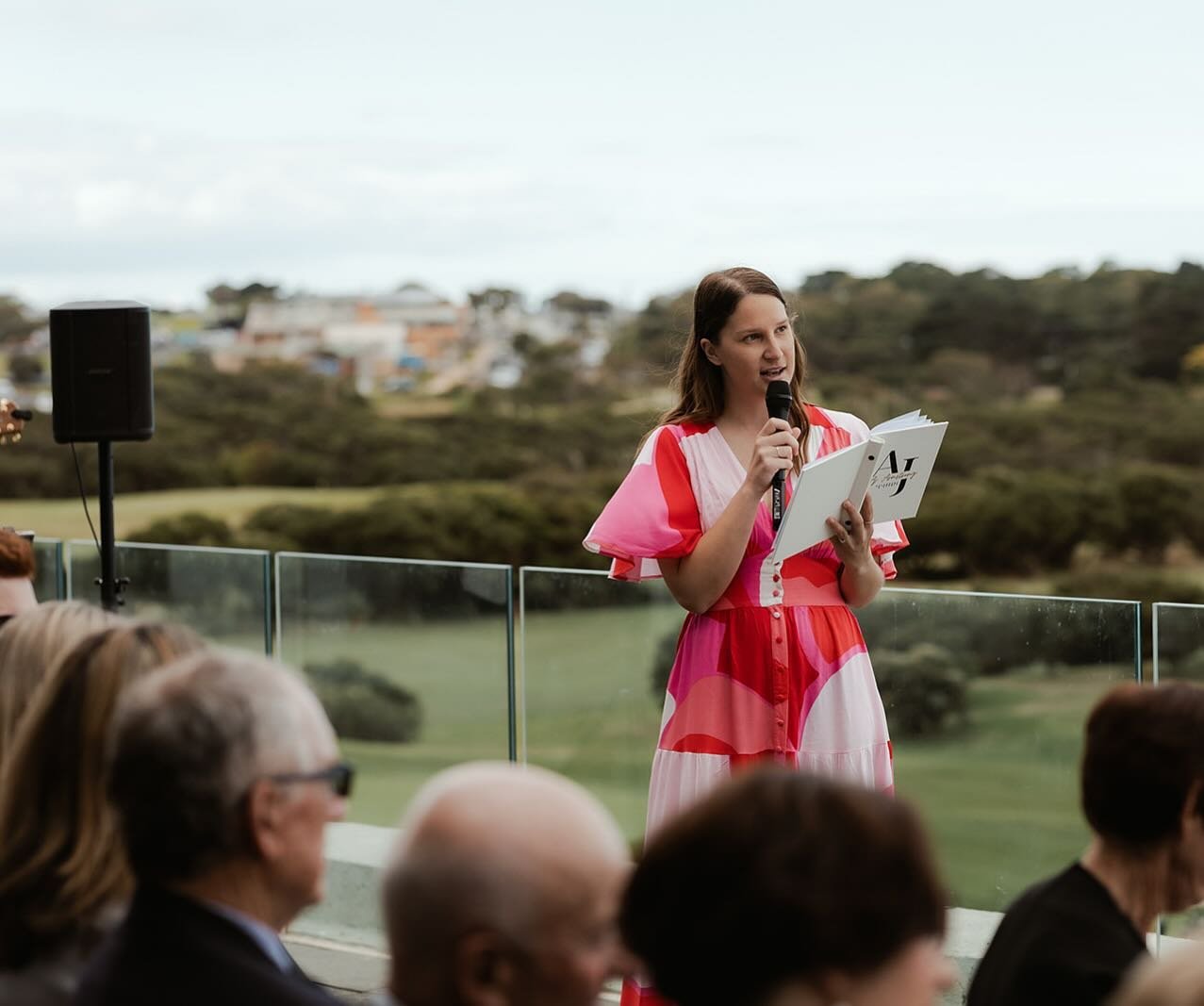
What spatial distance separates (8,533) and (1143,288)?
55.1 feet

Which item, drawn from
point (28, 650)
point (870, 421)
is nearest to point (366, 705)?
point (28, 650)

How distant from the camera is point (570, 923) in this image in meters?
1.36

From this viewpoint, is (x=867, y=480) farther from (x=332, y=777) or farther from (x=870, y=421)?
(x=870, y=421)

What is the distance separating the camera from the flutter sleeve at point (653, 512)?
2965mm

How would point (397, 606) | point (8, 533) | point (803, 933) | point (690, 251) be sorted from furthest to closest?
point (690, 251) → point (397, 606) → point (8, 533) → point (803, 933)

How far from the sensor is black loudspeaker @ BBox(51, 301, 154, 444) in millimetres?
5039

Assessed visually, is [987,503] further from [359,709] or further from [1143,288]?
[359,709]

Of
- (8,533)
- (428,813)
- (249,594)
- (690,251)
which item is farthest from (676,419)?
(690,251)

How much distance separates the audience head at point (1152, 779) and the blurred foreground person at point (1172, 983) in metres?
0.79

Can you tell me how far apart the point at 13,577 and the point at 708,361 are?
1.34 meters

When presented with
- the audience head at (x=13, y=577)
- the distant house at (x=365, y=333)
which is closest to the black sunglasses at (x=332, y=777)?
the audience head at (x=13, y=577)

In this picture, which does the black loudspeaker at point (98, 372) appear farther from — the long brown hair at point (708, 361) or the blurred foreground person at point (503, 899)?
the blurred foreground person at point (503, 899)

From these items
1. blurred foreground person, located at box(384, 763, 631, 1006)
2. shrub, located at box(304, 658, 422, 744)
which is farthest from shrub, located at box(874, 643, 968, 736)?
blurred foreground person, located at box(384, 763, 631, 1006)

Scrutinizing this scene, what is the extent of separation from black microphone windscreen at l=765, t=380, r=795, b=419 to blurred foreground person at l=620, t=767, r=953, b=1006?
1577 mm
